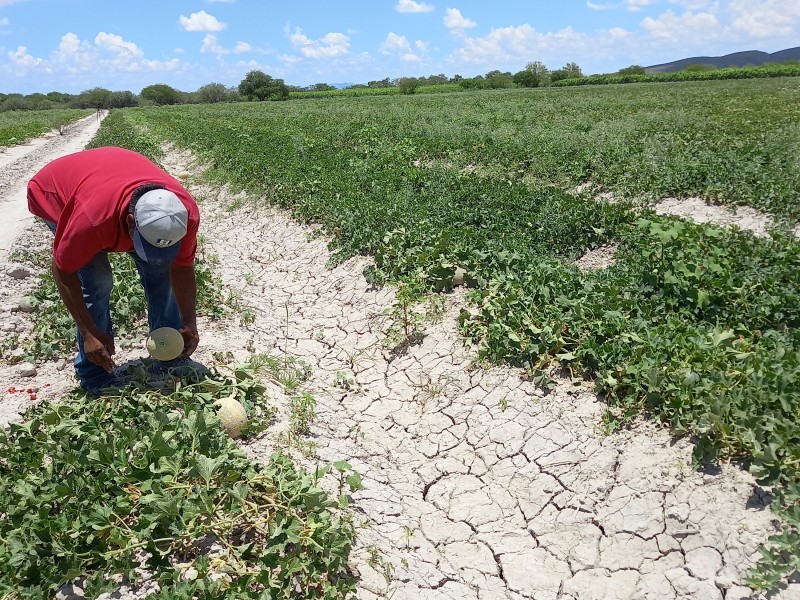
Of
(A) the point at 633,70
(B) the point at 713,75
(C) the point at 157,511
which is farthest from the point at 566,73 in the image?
(C) the point at 157,511

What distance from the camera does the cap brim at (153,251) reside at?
11.3 ft

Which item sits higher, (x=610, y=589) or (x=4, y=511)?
(x=4, y=511)

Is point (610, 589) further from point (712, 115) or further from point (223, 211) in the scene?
point (712, 115)

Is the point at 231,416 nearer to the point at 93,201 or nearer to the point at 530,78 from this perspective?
the point at 93,201

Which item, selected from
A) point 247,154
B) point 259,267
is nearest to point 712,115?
point 247,154

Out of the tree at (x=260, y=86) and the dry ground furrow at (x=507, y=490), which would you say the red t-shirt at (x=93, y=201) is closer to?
the dry ground furrow at (x=507, y=490)

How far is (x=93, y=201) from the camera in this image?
3.39 metres

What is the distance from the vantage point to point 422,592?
3.21m

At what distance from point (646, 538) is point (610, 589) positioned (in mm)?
360

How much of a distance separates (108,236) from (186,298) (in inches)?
36.4

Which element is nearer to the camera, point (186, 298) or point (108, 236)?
point (108, 236)

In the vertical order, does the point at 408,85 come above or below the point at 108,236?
above

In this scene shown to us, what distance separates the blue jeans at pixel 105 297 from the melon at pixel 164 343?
260mm

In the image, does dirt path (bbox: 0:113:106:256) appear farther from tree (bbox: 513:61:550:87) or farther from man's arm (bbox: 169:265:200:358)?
tree (bbox: 513:61:550:87)
